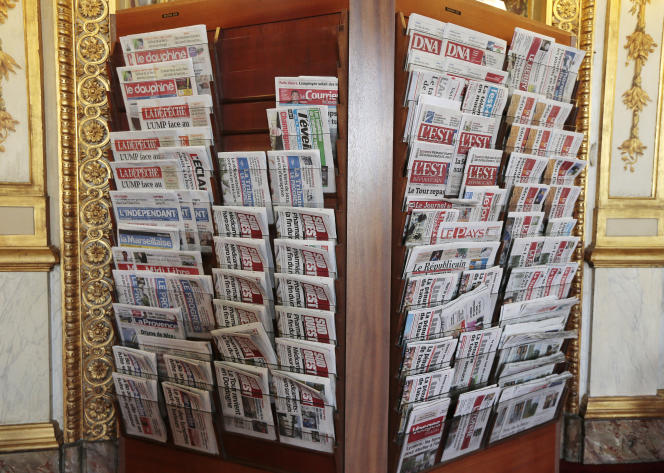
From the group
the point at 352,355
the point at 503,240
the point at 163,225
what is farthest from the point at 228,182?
the point at 503,240

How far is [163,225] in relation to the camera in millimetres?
1637

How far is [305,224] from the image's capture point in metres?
1.43

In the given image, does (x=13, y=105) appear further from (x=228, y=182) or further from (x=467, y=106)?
(x=467, y=106)

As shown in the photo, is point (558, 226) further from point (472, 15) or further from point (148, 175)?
point (148, 175)

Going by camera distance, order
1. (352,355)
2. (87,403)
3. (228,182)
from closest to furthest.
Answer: (352,355) < (228,182) < (87,403)

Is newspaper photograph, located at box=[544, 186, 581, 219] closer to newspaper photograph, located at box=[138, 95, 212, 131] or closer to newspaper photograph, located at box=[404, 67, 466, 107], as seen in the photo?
newspaper photograph, located at box=[404, 67, 466, 107]

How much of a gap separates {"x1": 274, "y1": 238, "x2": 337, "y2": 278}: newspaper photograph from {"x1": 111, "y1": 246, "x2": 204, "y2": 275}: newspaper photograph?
26 cm

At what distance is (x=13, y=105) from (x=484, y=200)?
1.73 m

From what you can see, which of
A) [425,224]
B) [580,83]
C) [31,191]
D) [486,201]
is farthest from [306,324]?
[580,83]

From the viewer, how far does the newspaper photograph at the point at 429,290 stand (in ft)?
4.87

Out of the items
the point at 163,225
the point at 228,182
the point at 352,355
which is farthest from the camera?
the point at 163,225

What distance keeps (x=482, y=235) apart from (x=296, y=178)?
1.81ft

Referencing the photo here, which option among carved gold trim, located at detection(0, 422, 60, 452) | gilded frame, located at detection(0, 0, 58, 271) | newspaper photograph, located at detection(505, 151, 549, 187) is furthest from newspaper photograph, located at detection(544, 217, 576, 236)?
carved gold trim, located at detection(0, 422, 60, 452)

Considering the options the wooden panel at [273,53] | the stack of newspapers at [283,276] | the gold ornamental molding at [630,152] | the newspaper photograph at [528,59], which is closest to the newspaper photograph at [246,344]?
the stack of newspapers at [283,276]
